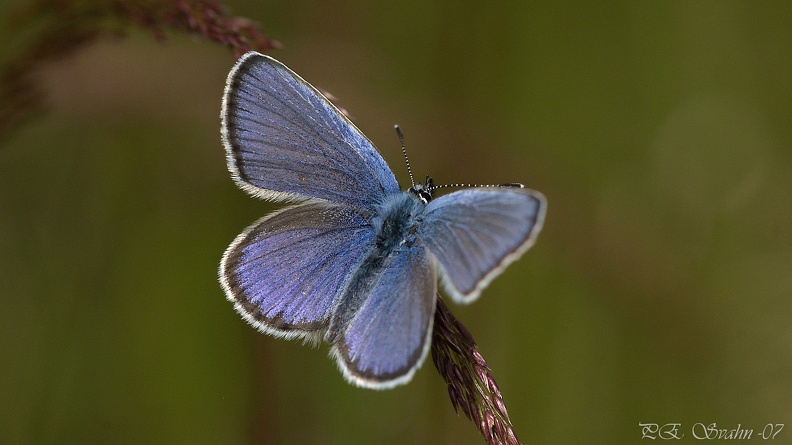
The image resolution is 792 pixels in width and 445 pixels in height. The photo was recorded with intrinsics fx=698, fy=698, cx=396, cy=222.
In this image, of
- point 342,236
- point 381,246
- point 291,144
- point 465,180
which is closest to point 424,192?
point 381,246

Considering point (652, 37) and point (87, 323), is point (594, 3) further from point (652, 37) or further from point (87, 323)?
point (87, 323)

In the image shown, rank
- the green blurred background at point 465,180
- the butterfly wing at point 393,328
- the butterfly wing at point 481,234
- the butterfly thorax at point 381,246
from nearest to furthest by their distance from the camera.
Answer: the butterfly wing at point 481,234
the butterfly wing at point 393,328
the butterfly thorax at point 381,246
the green blurred background at point 465,180

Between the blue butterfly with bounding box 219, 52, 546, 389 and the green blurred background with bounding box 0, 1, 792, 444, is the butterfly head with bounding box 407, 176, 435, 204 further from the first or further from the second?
the green blurred background with bounding box 0, 1, 792, 444

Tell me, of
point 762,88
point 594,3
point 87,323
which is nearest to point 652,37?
point 594,3

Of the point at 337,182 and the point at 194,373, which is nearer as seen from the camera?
the point at 337,182

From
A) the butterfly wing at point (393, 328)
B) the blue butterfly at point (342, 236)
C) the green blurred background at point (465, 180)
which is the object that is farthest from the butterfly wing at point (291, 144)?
the green blurred background at point (465, 180)

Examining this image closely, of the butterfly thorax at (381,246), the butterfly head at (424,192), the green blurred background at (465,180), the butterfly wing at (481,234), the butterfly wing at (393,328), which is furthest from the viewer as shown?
the green blurred background at (465,180)

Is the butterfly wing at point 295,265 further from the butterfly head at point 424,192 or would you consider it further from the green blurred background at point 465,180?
the green blurred background at point 465,180
